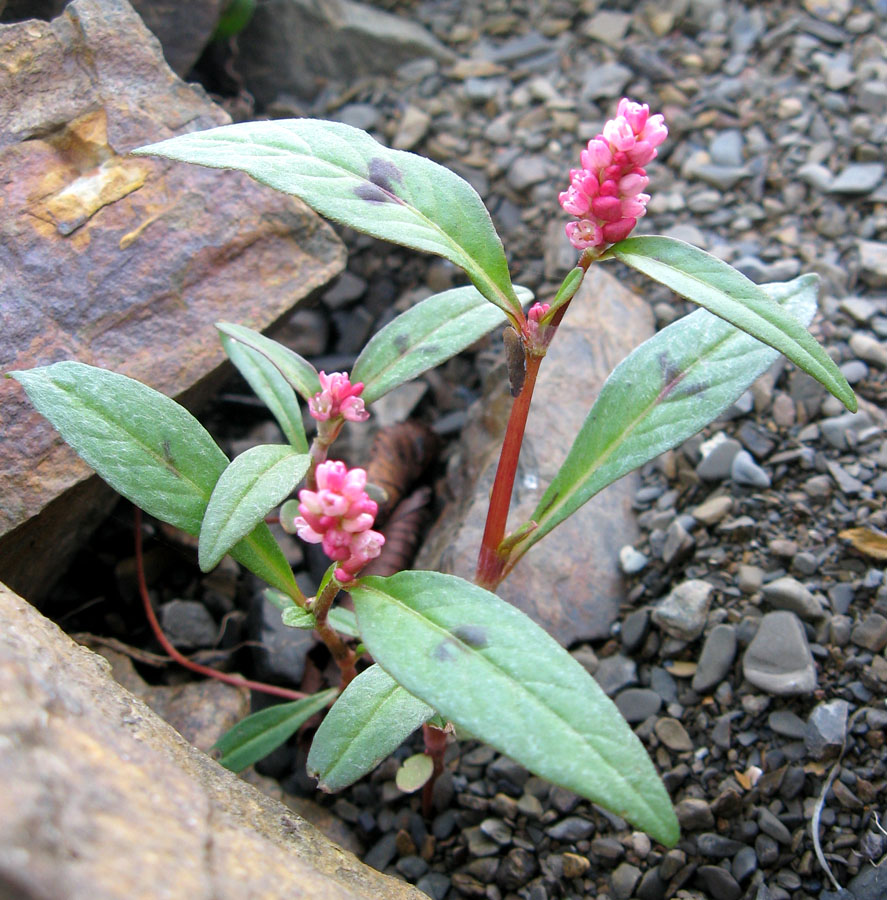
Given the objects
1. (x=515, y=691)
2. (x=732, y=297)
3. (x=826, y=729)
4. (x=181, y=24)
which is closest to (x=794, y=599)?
(x=826, y=729)

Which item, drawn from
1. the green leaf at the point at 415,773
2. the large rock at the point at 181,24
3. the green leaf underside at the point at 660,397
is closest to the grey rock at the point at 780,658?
the green leaf underside at the point at 660,397

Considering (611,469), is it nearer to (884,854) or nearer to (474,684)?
(474,684)

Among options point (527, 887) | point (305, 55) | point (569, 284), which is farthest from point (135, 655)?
point (305, 55)

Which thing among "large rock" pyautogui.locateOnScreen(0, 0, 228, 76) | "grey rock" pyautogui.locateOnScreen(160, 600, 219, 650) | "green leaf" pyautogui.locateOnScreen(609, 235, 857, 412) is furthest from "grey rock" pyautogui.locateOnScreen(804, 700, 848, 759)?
"large rock" pyautogui.locateOnScreen(0, 0, 228, 76)

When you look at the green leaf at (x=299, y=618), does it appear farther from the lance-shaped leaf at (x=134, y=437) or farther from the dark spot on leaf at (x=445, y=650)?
the dark spot on leaf at (x=445, y=650)

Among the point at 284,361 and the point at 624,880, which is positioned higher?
the point at 284,361

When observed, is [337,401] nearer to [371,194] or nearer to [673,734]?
[371,194]
